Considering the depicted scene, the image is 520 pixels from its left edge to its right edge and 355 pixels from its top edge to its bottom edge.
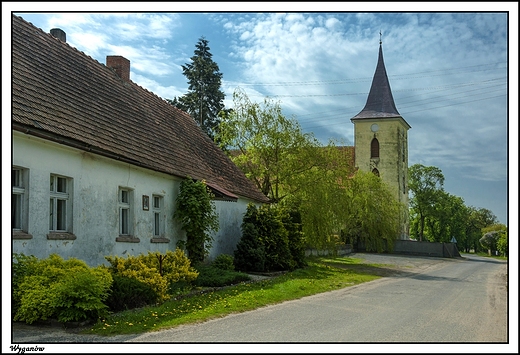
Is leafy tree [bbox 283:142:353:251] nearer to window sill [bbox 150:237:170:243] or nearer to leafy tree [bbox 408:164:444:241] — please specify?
window sill [bbox 150:237:170:243]

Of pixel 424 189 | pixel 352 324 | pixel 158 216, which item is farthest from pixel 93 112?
pixel 424 189

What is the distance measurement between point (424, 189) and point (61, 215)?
210 ft

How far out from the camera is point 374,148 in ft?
210

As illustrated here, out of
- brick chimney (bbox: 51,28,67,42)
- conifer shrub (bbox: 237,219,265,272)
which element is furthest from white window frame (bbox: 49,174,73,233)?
conifer shrub (bbox: 237,219,265,272)

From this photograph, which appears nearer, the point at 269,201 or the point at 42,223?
the point at 42,223

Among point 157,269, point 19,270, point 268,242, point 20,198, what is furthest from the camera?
point 268,242

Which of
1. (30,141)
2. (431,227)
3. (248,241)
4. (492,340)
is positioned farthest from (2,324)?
(431,227)

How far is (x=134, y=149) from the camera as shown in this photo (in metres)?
16.2

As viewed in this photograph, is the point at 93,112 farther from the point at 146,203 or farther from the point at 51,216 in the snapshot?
the point at 51,216

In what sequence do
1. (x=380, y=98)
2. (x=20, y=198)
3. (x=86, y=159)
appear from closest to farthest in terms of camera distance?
(x=20, y=198)
(x=86, y=159)
(x=380, y=98)

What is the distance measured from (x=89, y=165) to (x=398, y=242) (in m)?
45.9

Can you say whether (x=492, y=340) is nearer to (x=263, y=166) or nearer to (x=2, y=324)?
(x=2, y=324)

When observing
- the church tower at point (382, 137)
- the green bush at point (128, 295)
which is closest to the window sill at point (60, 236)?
the green bush at point (128, 295)

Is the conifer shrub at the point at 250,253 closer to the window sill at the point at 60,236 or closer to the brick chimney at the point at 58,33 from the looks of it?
the window sill at the point at 60,236
